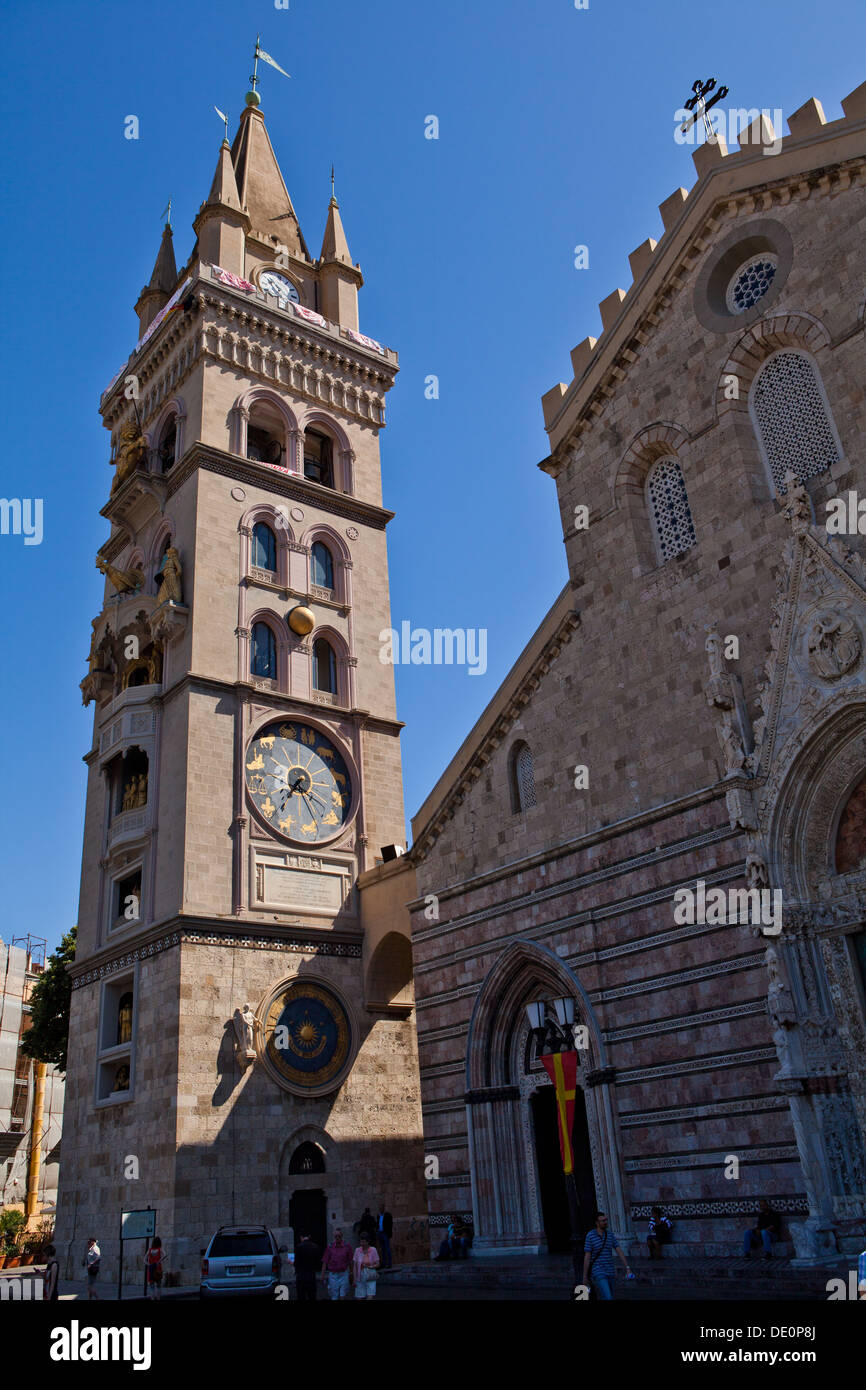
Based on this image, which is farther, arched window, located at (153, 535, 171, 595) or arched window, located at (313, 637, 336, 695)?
arched window, located at (153, 535, 171, 595)

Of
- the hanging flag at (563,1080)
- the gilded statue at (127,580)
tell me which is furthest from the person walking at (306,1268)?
the gilded statue at (127,580)

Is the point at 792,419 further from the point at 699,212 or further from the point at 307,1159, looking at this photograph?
the point at 307,1159

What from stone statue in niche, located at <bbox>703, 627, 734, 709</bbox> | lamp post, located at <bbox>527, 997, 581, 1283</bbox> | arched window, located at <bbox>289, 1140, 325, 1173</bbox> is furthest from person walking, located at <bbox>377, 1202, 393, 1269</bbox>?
stone statue in niche, located at <bbox>703, 627, 734, 709</bbox>

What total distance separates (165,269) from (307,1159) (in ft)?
107

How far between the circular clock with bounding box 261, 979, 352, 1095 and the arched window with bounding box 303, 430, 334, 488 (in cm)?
1687

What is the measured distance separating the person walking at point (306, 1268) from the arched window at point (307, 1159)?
31.2 feet

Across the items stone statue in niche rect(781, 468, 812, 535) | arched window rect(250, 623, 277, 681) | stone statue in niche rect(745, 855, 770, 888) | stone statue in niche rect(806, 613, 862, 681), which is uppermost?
arched window rect(250, 623, 277, 681)

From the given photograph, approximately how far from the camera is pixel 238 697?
1189 inches

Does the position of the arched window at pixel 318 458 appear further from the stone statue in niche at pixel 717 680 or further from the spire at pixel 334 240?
the stone statue in niche at pixel 717 680

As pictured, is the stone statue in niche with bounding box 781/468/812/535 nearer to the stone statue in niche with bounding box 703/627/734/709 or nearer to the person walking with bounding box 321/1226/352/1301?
the stone statue in niche with bounding box 703/627/734/709

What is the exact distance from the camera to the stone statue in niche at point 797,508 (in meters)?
18.0

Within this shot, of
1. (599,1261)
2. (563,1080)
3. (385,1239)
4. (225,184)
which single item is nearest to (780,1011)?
(563,1080)

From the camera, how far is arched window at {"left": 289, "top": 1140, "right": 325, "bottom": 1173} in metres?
26.8
